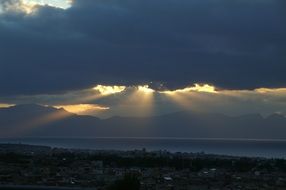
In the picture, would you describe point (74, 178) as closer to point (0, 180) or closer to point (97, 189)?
point (0, 180)

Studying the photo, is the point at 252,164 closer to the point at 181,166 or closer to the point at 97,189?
the point at 181,166

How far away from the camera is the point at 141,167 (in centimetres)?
7100

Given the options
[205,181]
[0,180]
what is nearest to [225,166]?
[205,181]

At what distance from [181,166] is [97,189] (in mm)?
36225

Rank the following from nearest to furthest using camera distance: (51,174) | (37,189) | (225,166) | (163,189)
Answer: (37,189) → (163,189) → (51,174) → (225,166)

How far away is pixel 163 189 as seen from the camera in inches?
1813

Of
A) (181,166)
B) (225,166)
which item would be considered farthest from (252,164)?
(181,166)

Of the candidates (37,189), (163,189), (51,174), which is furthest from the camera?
(51,174)

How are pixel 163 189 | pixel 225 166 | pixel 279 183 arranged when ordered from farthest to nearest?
pixel 225 166
pixel 279 183
pixel 163 189

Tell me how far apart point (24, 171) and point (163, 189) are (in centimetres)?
1696

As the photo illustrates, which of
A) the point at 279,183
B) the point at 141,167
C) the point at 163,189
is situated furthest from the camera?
the point at 141,167

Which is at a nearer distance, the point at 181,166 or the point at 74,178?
the point at 74,178

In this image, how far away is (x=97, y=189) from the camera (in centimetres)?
3919

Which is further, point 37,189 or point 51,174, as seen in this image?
point 51,174
